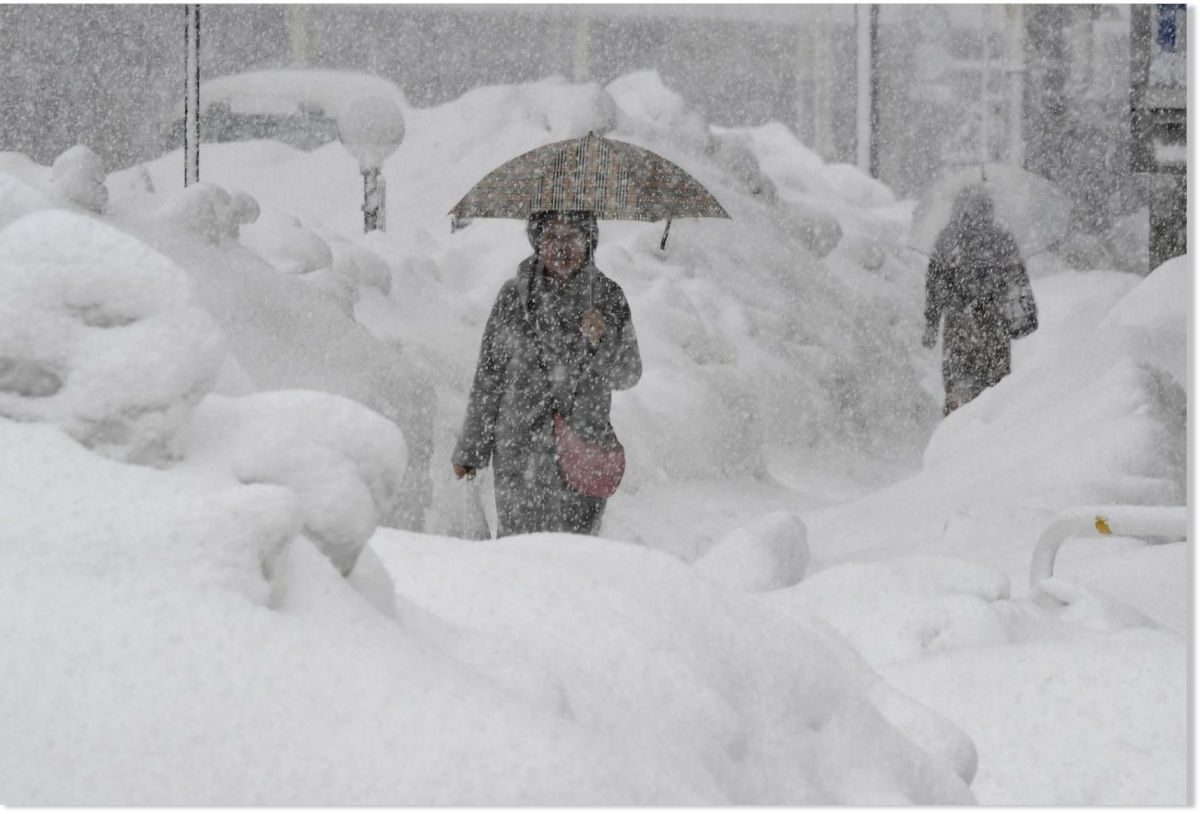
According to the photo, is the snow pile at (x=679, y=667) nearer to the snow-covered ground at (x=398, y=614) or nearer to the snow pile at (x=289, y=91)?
the snow-covered ground at (x=398, y=614)

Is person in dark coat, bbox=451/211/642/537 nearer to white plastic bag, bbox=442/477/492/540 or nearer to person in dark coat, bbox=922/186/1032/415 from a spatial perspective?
white plastic bag, bbox=442/477/492/540

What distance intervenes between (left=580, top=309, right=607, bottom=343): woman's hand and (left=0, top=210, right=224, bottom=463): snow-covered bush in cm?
230

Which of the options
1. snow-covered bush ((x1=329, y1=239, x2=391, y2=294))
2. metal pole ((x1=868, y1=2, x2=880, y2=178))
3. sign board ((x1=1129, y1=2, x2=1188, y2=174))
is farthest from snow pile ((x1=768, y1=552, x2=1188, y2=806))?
metal pole ((x1=868, y1=2, x2=880, y2=178))

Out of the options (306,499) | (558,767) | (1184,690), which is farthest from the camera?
(1184,690)

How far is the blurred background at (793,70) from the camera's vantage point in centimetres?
840

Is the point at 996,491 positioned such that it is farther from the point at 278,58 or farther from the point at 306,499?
the point at 278,58

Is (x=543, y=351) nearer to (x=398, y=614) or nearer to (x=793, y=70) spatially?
(x=398, y=614)

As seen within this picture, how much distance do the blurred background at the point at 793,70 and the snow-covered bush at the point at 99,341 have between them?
4.67 meters

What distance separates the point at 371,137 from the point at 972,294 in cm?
413

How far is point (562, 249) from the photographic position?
366 centimetres

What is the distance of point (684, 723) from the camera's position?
4.90ft

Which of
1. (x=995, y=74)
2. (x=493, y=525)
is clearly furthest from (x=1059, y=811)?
(x=995, y=74)

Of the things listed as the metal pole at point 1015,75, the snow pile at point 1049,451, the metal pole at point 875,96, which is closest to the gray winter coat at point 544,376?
the snow pile at point 1049,451

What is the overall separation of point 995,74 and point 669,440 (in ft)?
22.1
